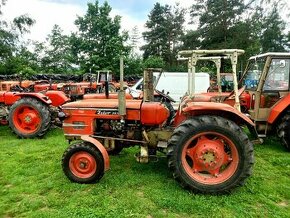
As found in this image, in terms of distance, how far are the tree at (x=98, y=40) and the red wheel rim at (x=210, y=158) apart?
25.1m

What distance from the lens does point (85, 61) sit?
3017cm

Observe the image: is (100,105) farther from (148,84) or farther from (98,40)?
(98,40)

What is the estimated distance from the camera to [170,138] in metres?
4.38

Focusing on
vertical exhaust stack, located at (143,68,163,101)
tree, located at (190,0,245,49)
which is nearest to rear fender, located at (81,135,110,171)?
vertical exhaust stack, located at (143,68,163,101)

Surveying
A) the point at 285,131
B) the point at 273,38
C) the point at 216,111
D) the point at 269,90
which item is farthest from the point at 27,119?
the point at 273,38

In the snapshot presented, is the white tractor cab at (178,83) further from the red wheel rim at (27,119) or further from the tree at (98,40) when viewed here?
the tree at (98,40)

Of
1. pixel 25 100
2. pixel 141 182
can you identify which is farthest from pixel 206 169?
pixel 25 100

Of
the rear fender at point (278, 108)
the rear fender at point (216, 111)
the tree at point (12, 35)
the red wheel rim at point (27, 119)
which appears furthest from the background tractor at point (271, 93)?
the tree at point (12, 35)

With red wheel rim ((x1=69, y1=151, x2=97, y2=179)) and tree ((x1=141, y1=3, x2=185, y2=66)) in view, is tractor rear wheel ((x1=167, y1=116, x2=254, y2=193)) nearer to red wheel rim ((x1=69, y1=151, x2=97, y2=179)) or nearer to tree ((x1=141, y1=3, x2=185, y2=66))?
red wheel rim ((x1=69, y1=151, x2=97, y2=179))

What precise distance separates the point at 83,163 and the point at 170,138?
1265mm

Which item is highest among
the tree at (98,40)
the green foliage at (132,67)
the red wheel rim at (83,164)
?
the tree at (98,40)

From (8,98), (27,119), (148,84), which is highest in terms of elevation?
(148,84)

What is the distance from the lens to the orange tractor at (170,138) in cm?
418

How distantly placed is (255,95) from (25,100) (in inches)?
209
